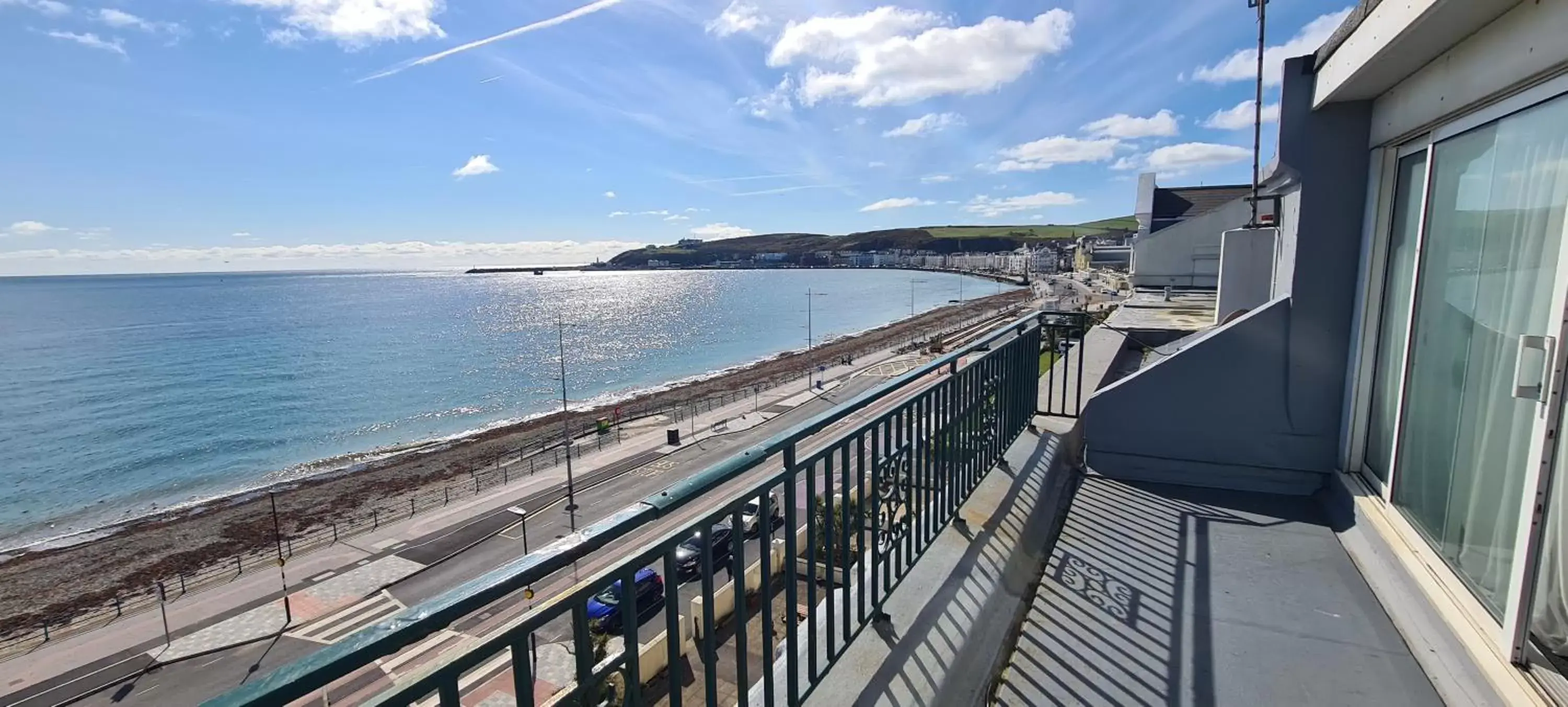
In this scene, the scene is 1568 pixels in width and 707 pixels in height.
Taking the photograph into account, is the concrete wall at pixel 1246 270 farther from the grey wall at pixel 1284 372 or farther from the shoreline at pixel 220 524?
the shoreline at pixel 220 524

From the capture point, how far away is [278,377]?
5684cm

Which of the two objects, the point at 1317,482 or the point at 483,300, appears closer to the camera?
the point at 1317,482

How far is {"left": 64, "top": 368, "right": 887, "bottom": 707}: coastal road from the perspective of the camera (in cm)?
1538

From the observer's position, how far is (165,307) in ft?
444

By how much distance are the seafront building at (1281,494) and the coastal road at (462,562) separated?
357cm

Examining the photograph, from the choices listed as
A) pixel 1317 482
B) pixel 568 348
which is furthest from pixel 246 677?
pixel 568 348

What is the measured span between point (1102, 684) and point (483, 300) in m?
173

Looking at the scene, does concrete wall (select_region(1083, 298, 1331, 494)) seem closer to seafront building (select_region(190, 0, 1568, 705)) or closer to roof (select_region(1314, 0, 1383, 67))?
seafront building (select_region(190, 0, 1568, 705))

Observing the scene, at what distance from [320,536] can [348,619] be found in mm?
8070

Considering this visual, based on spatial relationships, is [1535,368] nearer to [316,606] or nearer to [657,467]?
[316,606]

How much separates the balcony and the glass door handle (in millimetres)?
1191

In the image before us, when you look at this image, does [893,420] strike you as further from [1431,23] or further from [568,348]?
[568,348]

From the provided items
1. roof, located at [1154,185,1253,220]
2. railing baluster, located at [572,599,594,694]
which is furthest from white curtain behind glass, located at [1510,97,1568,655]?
roof, located at [1154,185,1253,220]

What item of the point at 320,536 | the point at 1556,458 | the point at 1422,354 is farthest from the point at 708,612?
the point at 320,536
